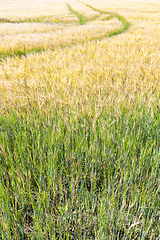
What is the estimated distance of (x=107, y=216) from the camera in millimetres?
819

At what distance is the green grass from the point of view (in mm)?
799

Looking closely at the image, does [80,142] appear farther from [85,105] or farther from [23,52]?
[23,52]

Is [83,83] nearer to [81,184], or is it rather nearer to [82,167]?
[82,167]

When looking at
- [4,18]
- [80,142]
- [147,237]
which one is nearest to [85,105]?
[80,142]

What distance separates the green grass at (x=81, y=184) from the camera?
0.80 metres

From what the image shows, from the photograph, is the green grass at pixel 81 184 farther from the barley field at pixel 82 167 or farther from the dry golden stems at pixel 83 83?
the dry golden stems at pixel 83 83

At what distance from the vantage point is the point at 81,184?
3.06 feet

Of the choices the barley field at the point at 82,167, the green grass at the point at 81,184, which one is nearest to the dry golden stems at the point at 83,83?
the barley field at the point at 82,167

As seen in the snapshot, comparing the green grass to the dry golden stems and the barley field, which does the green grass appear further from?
the dry golden stems

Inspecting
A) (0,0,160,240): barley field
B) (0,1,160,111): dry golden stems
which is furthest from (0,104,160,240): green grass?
(0,1,160,111): dry golden stems

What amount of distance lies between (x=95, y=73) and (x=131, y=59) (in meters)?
0.88

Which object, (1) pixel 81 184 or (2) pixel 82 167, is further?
(2) pixel 82 167

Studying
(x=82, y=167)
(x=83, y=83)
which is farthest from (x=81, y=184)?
(x=83, y=83)

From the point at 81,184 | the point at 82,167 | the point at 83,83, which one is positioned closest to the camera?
the point at 81,184
